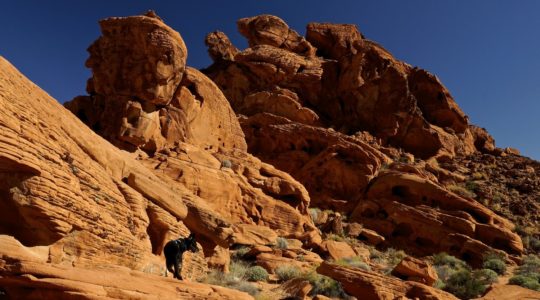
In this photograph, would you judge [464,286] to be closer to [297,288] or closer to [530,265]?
[530,265]

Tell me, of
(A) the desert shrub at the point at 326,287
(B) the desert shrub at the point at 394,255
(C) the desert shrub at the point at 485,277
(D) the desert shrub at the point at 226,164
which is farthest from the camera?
(B) the desert shrub at the point at 394,255

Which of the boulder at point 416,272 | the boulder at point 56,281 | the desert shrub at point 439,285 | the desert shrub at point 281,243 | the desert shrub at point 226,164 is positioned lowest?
the boulder at point 56,281

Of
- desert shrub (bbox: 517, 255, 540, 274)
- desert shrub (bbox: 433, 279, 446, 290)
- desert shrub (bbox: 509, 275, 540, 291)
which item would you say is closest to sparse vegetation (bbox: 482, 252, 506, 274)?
desert shrub (bbox: 517, 255, 540, 274)

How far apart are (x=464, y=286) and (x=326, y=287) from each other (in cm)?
926

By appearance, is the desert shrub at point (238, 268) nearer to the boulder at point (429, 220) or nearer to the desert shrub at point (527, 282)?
the desert shrub at point (527, 282)

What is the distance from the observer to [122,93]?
22.0 meters

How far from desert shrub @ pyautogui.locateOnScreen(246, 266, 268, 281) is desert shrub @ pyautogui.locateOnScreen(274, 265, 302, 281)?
2.00ft

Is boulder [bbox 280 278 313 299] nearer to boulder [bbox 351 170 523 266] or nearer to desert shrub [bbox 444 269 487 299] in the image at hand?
desert shrub [bbox 444 269 487 299]

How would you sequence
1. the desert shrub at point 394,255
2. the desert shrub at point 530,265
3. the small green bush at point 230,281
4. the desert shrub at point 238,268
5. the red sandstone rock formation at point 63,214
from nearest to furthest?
1. the red sandstone rock formation at point 63,214
2. the small green bush at point 230,281
3. the desert shrub at point 238,268
4. the desert shrub at point 530,265
5. the desert shrub at point 394,255

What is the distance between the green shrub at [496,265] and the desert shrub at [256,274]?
17.1 m

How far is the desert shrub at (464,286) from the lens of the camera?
20.0 metres

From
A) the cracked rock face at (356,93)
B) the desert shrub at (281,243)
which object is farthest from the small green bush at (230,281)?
the cracked rock face at (356,93)

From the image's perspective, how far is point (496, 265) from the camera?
2608cm

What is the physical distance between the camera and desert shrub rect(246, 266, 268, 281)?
15789 mm
